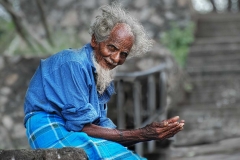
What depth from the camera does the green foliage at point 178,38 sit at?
32.3ft

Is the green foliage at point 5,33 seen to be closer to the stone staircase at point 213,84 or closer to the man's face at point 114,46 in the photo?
the stone staircase at point 213,84

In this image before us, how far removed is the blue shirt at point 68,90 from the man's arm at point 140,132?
0.06 metres

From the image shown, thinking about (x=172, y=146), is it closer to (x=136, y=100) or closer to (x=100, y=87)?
(x=136, y=100)

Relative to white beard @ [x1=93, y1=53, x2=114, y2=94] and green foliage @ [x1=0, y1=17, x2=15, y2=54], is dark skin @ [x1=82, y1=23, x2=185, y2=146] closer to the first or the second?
white beard @ [x1=93, y1=53, x2=114, y2=94]

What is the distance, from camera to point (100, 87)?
3297 mm

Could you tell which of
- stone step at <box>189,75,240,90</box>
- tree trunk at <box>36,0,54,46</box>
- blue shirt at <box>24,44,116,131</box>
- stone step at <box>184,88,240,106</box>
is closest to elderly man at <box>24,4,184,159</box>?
blue shirt at <box>24,44,116,131</box>

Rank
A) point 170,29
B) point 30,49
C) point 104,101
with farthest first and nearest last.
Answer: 1. point 170,29
2. point 30,49
3. point 104,101

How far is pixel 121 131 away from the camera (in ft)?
10.4

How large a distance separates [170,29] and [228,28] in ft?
3.65

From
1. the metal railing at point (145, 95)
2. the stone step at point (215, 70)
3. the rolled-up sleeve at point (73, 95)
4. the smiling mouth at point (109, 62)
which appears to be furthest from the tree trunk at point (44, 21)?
the rolled-up sleeve at point (73, 95)

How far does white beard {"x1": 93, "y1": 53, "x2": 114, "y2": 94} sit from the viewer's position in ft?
10.6

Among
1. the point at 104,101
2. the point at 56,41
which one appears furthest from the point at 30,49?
the point at 104,101

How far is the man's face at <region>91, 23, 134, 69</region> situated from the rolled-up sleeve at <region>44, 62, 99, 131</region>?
181 mm

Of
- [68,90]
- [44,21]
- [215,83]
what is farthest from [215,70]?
[68,90]
